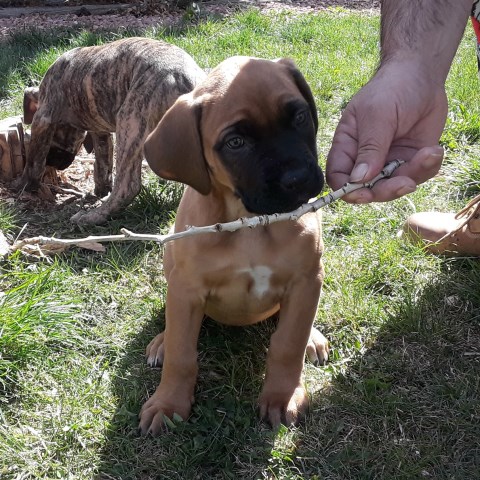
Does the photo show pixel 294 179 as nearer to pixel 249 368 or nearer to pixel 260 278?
pixel 260 278

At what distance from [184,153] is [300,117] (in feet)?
1.50

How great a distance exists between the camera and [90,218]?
4.40 m

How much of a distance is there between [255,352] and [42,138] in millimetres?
2833

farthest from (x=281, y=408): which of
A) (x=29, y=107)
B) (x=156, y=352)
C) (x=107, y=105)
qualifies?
(x=29, y=107)

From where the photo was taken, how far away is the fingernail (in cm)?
233

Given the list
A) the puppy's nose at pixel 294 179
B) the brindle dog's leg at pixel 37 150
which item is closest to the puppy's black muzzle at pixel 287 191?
the puppy's nose at pixel 294 179

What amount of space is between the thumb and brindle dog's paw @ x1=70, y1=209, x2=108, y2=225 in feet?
7.96

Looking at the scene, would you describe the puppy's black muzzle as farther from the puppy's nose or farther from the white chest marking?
the white chest marking

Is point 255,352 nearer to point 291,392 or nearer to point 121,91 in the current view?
point 291,392

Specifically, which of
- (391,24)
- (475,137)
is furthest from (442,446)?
(475,137)

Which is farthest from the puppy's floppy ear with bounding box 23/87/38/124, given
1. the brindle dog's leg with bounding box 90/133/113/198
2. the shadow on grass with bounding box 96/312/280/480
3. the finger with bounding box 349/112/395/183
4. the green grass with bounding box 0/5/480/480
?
the finger with bounding box 349/112/395/183

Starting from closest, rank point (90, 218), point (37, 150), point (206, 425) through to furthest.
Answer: point (206, 425) → point (90, 218) → point (37, 150)

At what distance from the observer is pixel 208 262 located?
2.52 m

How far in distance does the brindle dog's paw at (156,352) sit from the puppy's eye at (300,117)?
4.03ft
